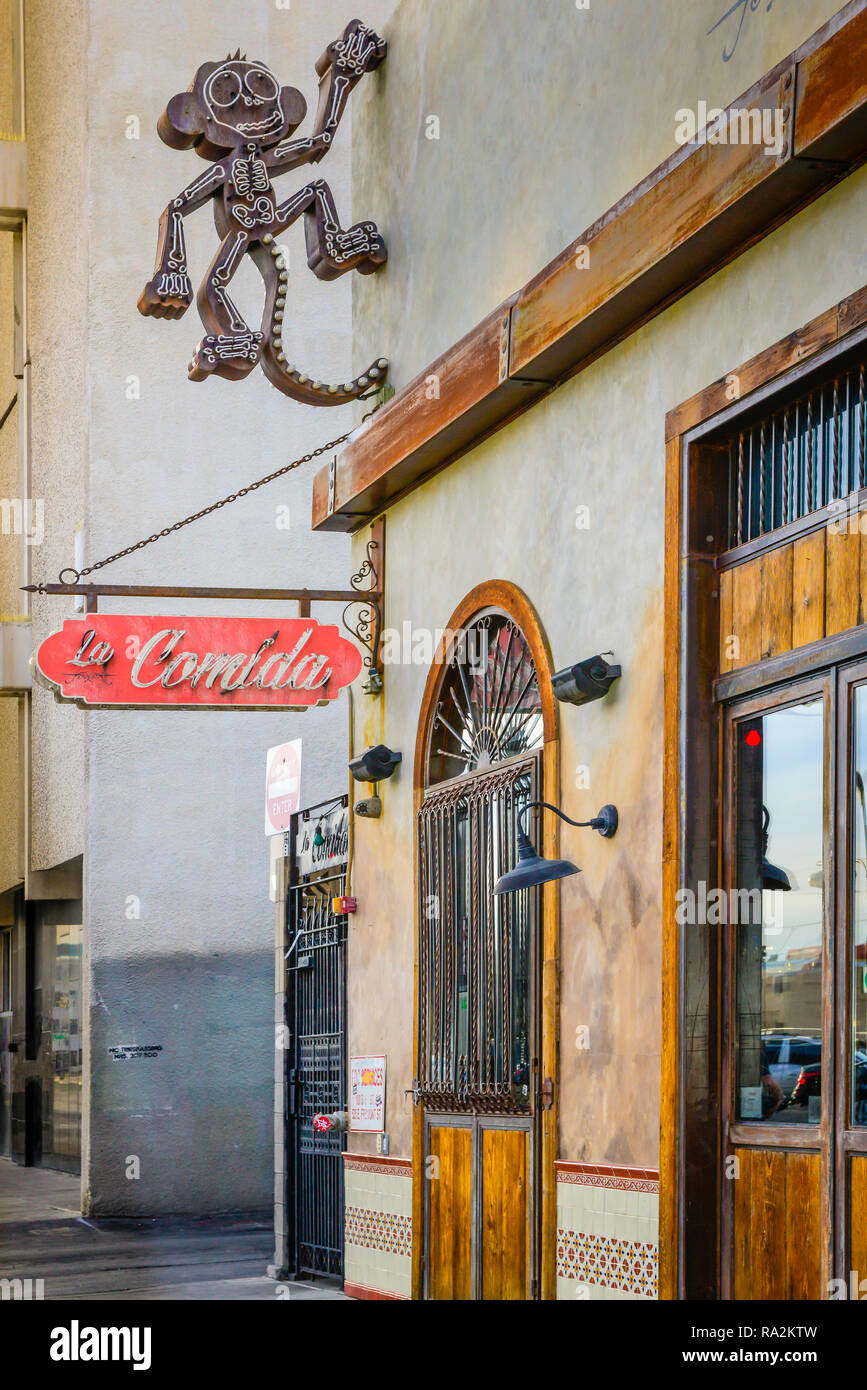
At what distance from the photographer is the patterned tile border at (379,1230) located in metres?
10.7

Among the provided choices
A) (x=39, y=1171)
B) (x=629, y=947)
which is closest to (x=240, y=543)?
(x=39, y=1171)

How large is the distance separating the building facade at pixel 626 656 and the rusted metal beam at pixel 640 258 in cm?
2

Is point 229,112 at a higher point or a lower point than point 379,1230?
higher

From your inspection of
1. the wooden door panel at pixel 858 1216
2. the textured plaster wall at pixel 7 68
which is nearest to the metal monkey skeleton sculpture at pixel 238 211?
the wooden door panel at pixel 858 1216

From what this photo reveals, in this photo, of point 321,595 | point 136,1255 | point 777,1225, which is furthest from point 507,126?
point 136,1255

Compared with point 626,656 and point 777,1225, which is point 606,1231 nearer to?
point 777,1225

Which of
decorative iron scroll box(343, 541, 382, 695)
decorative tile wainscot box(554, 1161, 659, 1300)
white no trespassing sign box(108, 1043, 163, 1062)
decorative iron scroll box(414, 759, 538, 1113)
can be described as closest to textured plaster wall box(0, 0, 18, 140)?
white no trespassing sign box(108, 1043, 163, 1062)

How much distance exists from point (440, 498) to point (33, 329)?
13.8 meters

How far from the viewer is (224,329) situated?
11.2 metres

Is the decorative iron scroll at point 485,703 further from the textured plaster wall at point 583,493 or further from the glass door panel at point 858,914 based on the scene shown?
the glass door panel at point 858,914

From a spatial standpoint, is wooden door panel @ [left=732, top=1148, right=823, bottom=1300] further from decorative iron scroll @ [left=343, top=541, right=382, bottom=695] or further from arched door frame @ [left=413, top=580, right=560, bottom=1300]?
decorative iron scroll @ [left=343, top=541, right=382, bottom=695]

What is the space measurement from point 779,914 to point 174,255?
6210mm

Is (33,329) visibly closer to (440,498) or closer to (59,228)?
(59,228)

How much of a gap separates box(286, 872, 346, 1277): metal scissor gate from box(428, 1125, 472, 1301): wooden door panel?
7.40 feet
